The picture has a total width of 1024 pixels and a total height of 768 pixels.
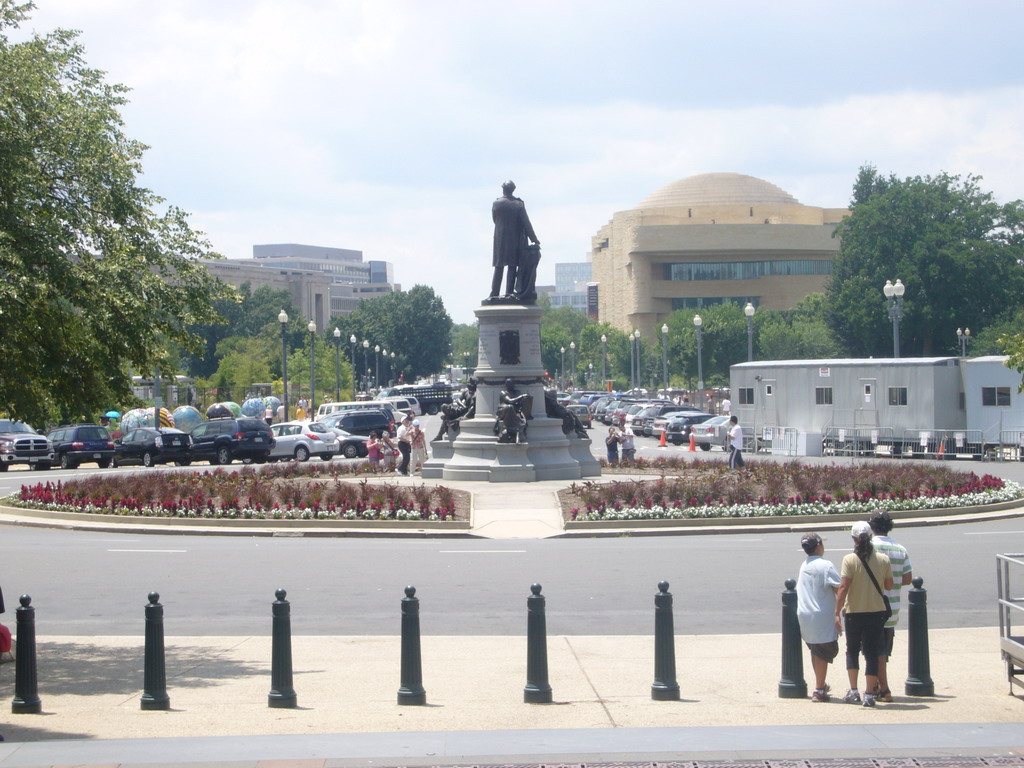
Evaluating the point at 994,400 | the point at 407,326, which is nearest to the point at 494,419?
the point at 994,400

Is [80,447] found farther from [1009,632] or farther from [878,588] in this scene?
[1009,632]

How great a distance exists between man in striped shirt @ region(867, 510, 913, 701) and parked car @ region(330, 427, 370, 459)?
39.4 meters

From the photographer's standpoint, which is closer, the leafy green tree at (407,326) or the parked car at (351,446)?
the parked car at (351,446)

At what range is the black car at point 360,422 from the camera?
51.2 m

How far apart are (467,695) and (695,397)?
8848 cm

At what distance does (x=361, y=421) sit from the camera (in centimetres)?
5159

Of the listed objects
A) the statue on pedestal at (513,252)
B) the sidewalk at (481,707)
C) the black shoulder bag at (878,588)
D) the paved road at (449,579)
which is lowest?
the sidewalk at (481,707)

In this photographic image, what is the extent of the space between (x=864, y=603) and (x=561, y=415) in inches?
899

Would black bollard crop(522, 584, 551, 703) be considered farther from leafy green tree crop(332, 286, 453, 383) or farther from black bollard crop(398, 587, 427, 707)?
leafy green tree crop(332, 286, 453, 383)

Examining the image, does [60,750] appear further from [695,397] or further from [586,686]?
[695,397]

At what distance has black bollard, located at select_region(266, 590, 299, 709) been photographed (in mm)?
9125

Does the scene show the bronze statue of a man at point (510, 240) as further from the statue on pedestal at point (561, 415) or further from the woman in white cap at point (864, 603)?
the woman in white cap at point (864, 603)

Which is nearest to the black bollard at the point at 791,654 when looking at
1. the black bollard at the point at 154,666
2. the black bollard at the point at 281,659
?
the black bollard at the point at 281,659

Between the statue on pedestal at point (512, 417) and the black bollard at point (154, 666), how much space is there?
20.4 m
